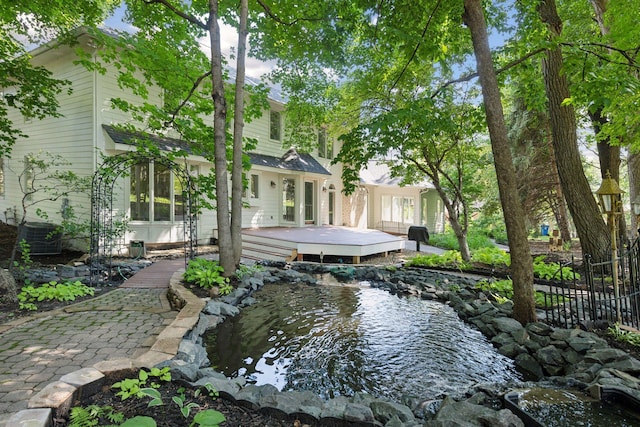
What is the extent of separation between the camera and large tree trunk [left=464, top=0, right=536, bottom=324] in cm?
438

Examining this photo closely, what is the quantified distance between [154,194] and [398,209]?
15711mm

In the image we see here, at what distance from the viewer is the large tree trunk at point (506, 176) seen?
438 cm

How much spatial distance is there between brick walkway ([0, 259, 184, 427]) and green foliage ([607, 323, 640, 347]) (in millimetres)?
5219

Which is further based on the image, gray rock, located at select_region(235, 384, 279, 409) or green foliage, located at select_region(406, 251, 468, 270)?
green foliage, located at select_region(406, 251, 468, 270)

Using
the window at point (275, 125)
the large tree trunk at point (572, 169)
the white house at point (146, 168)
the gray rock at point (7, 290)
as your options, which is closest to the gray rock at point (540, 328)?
the large tree trunk at point (572, 169)

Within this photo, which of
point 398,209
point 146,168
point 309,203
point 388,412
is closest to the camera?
Result: point 388,412

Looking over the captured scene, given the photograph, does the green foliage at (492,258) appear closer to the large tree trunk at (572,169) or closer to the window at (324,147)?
the large tree trunk at (572,169)

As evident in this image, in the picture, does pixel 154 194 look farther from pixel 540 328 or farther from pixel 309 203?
pixel 540 328

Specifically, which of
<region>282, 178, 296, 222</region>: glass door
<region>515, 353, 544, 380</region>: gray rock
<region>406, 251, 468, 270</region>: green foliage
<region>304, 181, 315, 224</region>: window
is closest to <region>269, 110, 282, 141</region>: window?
<region>282, 178, 296, 222</region>: glass door

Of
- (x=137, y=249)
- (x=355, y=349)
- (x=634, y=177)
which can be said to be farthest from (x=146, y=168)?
(x=634, y=177)

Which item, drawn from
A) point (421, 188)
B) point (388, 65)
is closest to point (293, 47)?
point (388, 65)

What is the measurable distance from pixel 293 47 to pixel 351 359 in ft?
25.2

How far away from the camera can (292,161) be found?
47.6ft

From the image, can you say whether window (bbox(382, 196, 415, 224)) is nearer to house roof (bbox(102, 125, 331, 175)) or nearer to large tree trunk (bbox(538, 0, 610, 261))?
house roof (bbox(102, 125, 331, 175))
